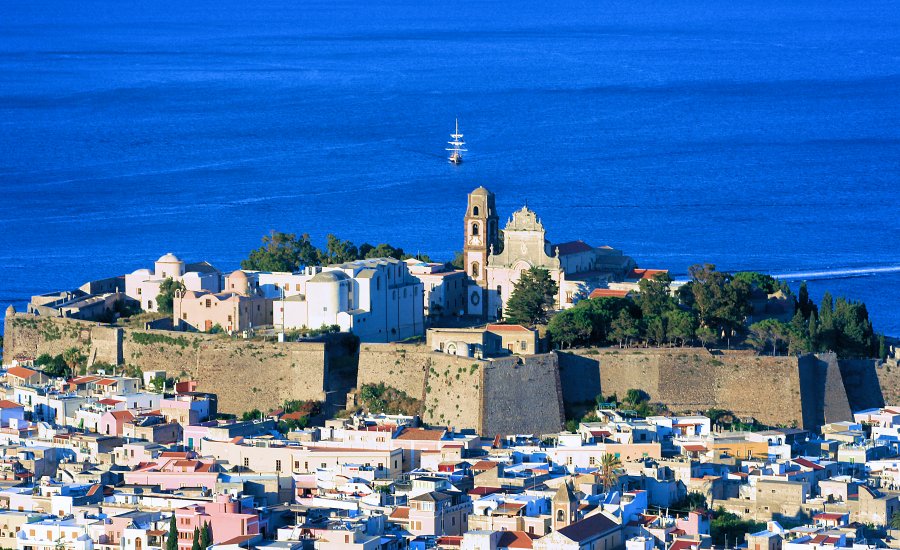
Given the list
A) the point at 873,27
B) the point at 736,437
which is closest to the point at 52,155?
the point at 736,437

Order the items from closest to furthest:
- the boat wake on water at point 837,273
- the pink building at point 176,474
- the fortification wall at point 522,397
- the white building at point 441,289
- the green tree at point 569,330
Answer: the pink building at point 176,474 → the fortification wall at point 522,397 → the green tree at point 569,330 → the white building at point 441,289 → the boat wake on water at point 837,273

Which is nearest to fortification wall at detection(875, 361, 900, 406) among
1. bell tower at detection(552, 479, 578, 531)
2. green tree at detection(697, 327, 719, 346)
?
green tree at detection(697, 327, 719, 346)

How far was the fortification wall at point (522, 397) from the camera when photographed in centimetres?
5172

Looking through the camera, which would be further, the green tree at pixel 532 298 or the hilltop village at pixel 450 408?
the green tree at pixel 532 298

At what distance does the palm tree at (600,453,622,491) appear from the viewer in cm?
4503

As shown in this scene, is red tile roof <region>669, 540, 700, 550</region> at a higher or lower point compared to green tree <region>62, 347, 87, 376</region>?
lower

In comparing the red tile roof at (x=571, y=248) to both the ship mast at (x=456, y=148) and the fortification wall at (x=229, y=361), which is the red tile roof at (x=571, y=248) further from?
the ship mast at (x=456, y=148)

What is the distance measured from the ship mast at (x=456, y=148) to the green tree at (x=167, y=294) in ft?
143

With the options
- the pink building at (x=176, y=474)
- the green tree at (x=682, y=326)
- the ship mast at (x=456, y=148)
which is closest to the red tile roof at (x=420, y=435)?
the pink building at (x=176, y=474)

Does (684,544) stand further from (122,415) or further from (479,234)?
(479,234)

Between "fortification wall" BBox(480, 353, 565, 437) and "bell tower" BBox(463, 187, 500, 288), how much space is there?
805cm

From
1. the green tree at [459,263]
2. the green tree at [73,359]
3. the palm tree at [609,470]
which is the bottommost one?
the palm tree at [609,470]

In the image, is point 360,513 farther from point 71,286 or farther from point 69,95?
point 69,95

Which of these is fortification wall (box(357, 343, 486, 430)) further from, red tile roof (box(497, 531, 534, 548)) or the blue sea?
the blue sea
